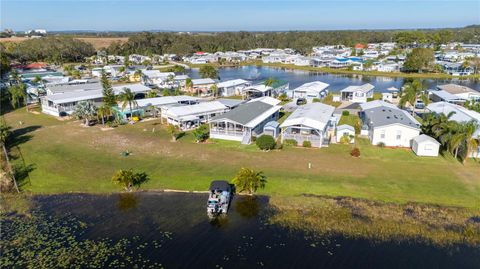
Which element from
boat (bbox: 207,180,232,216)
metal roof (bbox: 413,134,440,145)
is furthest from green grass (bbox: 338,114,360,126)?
boat (bbox: 207,180,232,216)

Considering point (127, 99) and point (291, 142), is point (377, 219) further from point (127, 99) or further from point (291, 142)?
point (127, 99)

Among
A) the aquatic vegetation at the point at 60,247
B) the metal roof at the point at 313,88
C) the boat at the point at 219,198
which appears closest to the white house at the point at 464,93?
the metal roof at the point at 313,88

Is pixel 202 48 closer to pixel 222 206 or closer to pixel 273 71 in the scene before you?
pixel 273 71

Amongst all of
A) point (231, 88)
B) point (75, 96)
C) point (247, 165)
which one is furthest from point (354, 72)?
point (247, 165)

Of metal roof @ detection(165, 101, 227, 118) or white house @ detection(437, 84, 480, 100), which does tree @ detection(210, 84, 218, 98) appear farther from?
white house @ detection(437, 84, 480, 100)

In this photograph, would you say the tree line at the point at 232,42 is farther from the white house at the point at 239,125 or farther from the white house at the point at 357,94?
the white house at the point at 239,125

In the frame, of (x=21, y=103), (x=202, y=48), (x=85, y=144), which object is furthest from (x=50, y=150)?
(x=202, y=48)

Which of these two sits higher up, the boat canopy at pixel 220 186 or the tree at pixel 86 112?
the tree at pixel 86 112
